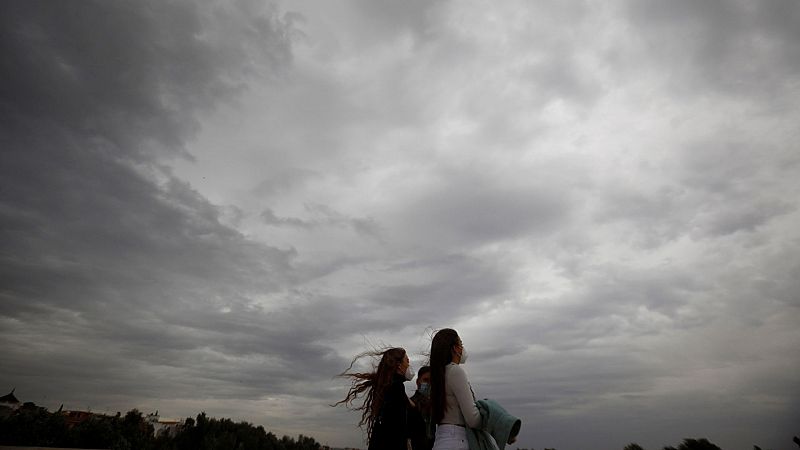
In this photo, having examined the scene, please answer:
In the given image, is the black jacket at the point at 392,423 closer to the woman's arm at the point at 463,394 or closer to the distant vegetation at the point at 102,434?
the woman's arm at the point at 463,394

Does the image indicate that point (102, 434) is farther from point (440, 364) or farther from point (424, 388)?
point (440, 364)

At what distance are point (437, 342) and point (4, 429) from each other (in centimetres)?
947

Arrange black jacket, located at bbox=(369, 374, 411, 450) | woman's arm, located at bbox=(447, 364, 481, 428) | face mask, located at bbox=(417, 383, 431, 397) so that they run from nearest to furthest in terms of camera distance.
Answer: woman's arm, located at bbox=(447, 364, 481, 428) < black jacket, located at bbox=(369, 374, 411, 450) < face mask, located at bbox=(417, 383, 431, 397)

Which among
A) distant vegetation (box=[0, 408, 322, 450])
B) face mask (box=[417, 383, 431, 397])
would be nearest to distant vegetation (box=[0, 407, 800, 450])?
distant vegetation (box=[0, 408, 322, 450])

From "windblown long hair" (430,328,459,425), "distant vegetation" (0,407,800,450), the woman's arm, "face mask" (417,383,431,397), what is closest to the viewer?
the woman's arm

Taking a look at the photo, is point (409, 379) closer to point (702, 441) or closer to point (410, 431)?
point (410, 431)

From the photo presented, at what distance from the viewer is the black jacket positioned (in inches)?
178

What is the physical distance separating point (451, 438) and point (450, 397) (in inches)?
14.1

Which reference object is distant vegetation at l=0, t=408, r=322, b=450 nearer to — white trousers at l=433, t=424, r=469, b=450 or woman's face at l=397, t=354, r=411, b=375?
woman's face at l=397, t=354, r=411, b=375

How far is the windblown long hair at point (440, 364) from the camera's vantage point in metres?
3.97

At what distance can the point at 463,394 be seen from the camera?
12.5 feet

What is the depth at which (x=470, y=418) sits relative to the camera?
3.72 meters

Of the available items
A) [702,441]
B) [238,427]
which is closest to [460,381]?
[702,441]

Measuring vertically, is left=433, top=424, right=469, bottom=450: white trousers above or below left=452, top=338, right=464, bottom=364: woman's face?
below
